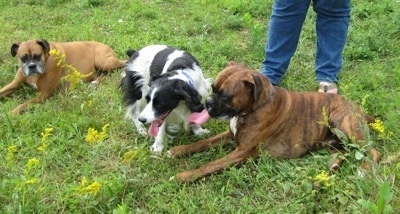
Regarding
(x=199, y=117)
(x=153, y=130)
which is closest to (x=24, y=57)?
(x=153, y=130)

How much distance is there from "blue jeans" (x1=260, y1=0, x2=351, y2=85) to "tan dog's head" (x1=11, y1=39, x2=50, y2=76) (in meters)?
2.26

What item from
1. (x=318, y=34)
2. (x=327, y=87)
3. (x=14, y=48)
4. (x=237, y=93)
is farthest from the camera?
(x=14, y=48)

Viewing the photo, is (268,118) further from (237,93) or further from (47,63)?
(47,63)

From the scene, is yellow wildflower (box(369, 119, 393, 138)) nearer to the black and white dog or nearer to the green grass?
the green grass

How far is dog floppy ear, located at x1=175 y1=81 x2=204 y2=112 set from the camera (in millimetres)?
3844

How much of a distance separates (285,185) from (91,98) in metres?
2.23

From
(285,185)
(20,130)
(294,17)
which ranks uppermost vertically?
(294,17)

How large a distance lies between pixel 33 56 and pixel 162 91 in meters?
1.92

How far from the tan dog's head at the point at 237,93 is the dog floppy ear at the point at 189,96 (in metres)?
0.26

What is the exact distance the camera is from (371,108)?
4.24 metres

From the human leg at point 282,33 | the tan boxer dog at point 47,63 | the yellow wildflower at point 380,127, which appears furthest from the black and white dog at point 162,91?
the yellow wildflower at point 380,127

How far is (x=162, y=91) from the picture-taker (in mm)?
3842

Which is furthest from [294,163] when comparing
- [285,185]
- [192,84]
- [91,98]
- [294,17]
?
[91,98]

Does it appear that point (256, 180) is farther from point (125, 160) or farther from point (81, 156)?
point (81, 156)
